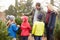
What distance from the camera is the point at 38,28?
9.21m

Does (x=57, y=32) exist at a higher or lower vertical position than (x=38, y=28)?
lower

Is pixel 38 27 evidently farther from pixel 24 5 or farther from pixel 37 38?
pixel 24 5

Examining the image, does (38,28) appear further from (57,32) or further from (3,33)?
(3,33)

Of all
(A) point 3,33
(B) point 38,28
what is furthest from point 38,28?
(A) point 3,33

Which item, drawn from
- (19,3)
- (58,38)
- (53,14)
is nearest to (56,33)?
(58,38)

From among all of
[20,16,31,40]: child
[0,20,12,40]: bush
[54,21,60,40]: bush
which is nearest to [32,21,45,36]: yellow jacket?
[20,16,31,40]: child

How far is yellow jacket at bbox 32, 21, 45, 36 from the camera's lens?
30.0ft

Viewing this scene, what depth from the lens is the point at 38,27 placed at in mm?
9188

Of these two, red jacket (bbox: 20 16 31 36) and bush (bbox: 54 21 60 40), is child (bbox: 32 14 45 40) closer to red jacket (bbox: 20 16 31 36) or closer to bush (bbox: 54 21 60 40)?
red jacket (bbox: 20 16 31 36)

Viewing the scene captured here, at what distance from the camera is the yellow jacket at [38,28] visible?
9157 mm

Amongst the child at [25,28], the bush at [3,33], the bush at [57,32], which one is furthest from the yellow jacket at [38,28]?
the bush at [3,33]

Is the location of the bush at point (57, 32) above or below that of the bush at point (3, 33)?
below

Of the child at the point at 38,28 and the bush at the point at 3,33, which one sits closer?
the bush at the point at 3,33

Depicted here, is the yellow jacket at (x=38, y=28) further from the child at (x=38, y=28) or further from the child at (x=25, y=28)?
the child at (x=25, y=28)
